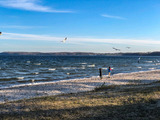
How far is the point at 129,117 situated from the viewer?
8266 millimetres

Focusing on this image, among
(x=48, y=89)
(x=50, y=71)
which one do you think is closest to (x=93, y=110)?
(x=48, y=89)

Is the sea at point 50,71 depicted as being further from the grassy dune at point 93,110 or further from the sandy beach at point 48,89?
the grassy dune at point 93,110

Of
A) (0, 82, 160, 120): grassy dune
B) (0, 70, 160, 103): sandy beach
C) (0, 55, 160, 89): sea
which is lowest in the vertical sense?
(0, 55, 160, 89): sea

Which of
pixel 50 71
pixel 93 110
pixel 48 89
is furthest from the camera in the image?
pixel 50 71

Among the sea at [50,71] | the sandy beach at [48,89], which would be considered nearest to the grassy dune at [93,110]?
the sandy beach at [48,89]

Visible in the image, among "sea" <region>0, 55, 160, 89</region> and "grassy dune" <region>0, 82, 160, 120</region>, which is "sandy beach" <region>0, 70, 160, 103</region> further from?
"grassy dune" <region>0, 82, 160, 120</region>

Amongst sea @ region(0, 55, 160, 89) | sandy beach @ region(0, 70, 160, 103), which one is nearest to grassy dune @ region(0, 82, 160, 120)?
sandy beach @ region(0, 70, 160, 103)

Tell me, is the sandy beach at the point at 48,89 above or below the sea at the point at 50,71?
above

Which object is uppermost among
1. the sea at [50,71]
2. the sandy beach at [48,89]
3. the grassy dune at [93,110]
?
the grassy dune at [93,110]

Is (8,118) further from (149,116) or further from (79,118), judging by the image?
(149,116)

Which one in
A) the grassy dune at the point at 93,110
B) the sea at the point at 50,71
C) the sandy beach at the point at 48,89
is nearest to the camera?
the grassy dune at the point at 93,110

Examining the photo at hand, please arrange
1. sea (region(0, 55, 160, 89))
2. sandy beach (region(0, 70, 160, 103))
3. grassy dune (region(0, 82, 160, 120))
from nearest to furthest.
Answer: grassy dune (region(0, 82, 160, 120))
sandy beach (region(0, 70, 160, 103))
sea (region(0, 55, 160, 89))

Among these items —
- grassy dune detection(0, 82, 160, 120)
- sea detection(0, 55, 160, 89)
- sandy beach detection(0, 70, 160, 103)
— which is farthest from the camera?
sea detection(0, 55, 160, 89)

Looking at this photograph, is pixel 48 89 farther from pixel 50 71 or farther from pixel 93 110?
pixel 50 71
